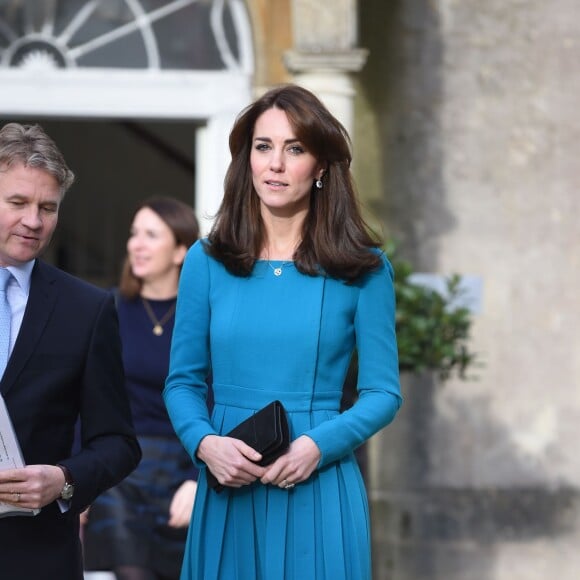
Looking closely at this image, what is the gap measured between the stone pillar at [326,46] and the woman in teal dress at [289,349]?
3.75m

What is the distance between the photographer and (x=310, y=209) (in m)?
3.56

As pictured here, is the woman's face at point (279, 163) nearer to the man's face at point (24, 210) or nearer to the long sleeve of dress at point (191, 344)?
the long sleeve of dress at point (191, 344)

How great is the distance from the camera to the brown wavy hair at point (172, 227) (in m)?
5.55

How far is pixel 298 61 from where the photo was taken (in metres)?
7.26

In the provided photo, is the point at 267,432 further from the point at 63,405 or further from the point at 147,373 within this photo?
the point at 147,373

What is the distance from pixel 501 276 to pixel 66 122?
6330 millimetres

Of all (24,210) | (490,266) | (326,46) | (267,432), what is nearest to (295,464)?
(267,432)

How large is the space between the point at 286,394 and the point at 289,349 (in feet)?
0.35

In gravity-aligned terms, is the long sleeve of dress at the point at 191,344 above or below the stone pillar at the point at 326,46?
below

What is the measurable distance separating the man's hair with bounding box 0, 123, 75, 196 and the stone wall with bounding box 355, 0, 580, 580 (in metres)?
4.93

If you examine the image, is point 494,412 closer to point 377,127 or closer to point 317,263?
point 377,127

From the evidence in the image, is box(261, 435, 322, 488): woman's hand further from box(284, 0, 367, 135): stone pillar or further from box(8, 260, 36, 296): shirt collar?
box(284, 0, 367, 135): stone pillar

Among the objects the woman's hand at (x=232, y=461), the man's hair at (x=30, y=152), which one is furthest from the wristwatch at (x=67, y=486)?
the man's hair at (x=30, y=152)

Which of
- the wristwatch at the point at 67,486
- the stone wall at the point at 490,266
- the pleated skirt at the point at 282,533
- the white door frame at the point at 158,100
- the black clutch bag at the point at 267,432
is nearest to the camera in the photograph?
the wristwatch at the point at 67,486
